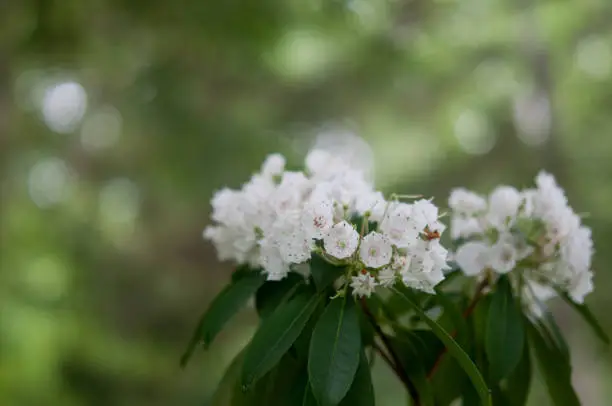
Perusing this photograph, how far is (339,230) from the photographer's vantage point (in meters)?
0.65

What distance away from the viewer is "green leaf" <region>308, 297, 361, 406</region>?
62 centimetres

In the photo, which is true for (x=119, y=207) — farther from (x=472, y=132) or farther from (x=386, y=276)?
(x=386, y=276)

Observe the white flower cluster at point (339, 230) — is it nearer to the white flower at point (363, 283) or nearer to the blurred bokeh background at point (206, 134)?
the white flower at point (363, 283)

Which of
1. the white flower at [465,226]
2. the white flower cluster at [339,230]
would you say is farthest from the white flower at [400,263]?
the white flower at [465,226]

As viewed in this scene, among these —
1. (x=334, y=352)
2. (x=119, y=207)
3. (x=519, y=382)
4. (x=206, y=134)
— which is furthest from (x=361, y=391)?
(x=119, y=207)

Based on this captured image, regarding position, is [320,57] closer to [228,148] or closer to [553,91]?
[228,148]

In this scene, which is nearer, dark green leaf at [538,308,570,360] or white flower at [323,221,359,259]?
white flower at [323,221,359,259]

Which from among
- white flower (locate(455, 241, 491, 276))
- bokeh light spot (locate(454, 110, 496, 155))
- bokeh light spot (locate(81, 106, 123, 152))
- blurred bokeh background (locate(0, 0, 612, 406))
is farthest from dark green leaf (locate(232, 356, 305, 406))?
bokeh light spot (locate(81, 106, 123, 152))

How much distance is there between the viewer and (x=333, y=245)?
2.15 feet

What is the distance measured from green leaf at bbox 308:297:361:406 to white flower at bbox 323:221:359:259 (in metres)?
0.07

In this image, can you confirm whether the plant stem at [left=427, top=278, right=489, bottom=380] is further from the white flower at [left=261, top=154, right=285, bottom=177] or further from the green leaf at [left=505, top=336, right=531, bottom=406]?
the white flower at [left=261, top=154, right=285, bottom=177]

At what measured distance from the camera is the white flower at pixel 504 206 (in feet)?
2.66

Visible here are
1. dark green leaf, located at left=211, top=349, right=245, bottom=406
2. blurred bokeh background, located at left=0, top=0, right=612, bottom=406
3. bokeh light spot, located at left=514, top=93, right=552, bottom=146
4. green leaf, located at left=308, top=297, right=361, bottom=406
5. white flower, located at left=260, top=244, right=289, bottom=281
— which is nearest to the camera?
green leaf, located at left=308, top=297, right=361, bottom=406

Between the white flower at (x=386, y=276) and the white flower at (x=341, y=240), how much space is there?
0.15 ft
